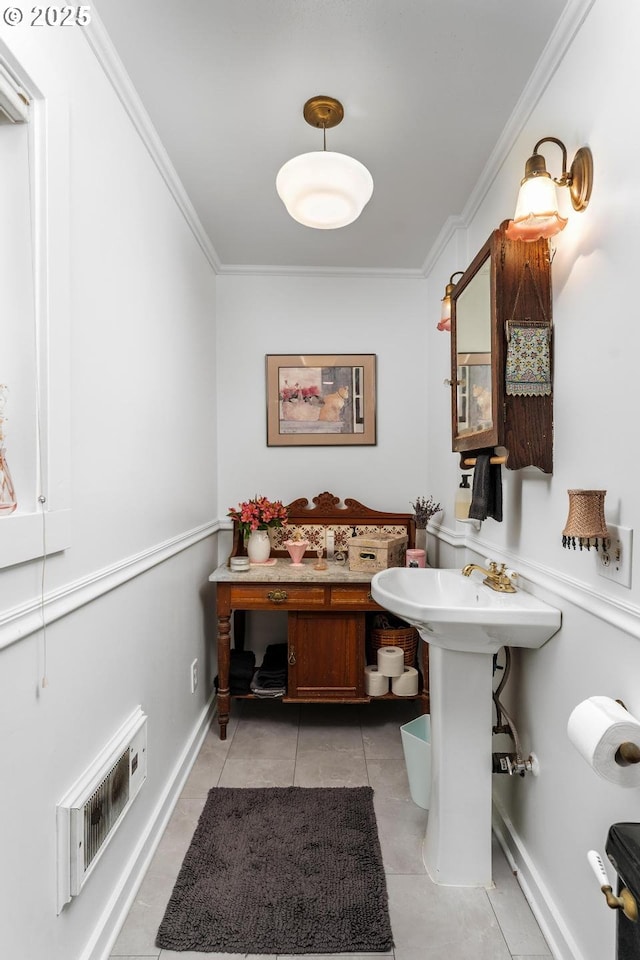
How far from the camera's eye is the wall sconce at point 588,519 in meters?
1.20

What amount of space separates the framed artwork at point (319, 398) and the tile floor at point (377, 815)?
1514 mm

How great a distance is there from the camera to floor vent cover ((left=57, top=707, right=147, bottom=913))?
3.98ft

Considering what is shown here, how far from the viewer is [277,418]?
313 cm

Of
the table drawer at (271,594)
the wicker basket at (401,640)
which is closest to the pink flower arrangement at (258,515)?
the table drawer at (271,594)

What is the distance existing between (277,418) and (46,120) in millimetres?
2048

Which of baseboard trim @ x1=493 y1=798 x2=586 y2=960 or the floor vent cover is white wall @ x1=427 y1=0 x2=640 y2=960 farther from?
the floor vent cover

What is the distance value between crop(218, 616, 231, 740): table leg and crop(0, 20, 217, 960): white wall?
167mm

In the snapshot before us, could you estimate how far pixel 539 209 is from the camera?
1371 mm

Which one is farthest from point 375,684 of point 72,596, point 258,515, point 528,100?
point 528,100

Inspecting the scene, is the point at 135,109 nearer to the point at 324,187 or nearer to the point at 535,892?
the point at 324,187

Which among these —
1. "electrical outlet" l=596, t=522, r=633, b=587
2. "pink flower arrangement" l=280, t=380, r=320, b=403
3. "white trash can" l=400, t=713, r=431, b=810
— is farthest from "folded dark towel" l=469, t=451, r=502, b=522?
"pink flower arrangement" l=280, t=380, r=320, b=403

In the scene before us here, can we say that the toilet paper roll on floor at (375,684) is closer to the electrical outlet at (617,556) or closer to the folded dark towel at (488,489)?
the folded dark towel at (488,489)

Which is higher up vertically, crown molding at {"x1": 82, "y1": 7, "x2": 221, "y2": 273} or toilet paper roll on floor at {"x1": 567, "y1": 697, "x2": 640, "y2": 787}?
crown molding at {"x1": 82, "y1": 7, "x2": 221, "y2": 273}

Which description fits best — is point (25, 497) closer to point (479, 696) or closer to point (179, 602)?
point (179, 602)
